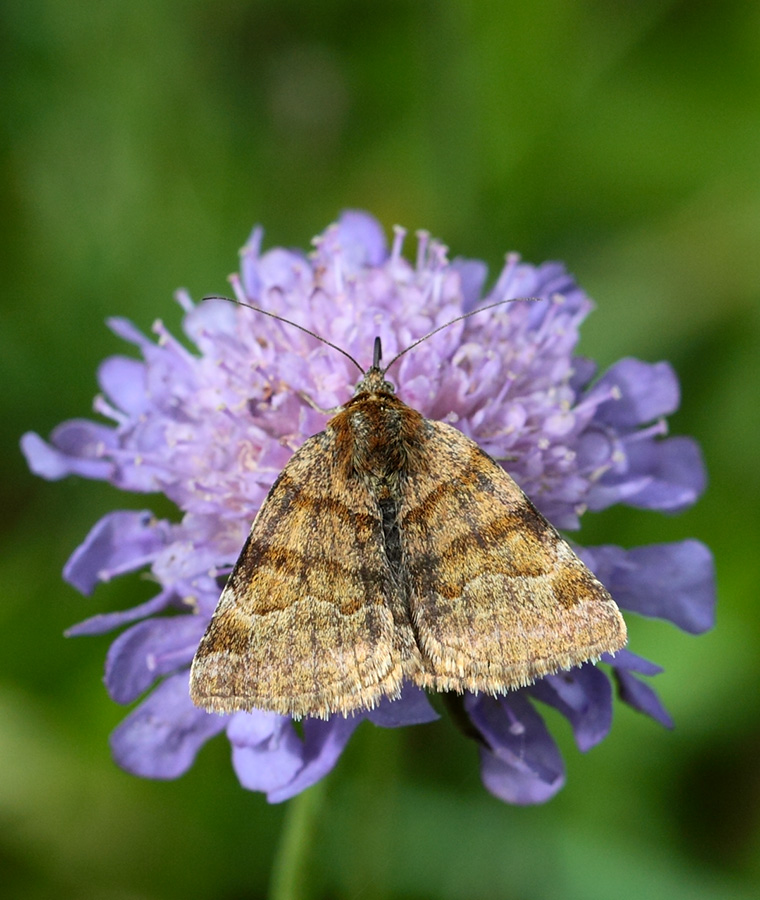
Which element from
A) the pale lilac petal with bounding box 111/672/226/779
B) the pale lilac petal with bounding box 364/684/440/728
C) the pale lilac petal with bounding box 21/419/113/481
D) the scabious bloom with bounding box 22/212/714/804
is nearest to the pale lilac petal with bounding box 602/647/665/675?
the scabious bloom with bounding box 22/212/714/804

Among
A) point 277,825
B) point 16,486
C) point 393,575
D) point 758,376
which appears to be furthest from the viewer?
point 758,376

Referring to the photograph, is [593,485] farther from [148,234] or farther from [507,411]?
[148,234]

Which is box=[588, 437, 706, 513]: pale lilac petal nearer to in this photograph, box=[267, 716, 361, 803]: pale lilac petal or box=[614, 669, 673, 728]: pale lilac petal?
box=[614, 669, 673, 728]: pale lilac petal

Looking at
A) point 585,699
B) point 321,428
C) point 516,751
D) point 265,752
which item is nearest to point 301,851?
point 265,752

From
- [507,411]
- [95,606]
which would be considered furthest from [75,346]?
[507,411]

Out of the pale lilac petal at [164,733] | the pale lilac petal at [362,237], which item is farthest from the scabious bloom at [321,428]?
the pale lilac petal at [362,237]

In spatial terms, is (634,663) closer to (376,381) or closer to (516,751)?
(516,751)

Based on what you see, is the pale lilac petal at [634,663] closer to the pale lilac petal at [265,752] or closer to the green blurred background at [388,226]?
the pale lilac petal at [265,752]
